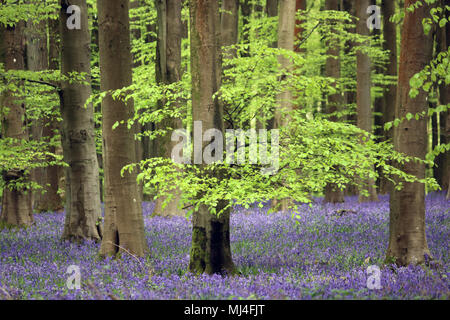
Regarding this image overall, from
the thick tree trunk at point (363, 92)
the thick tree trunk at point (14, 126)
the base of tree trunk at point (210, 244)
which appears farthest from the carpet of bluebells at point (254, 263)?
the thick tree trunk at point (363, 92)

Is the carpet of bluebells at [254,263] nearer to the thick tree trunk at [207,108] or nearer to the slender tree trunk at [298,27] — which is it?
the thick tree trunk at [207,108]

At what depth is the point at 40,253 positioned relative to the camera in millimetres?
10117

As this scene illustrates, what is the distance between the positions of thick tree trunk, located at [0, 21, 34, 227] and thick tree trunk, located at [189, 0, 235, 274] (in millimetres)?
8293

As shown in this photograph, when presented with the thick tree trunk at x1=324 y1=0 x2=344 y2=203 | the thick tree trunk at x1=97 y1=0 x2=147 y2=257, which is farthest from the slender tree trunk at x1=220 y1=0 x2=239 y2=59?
the thick tree trunk at x1=97 y1=0 x2=147 y2=257

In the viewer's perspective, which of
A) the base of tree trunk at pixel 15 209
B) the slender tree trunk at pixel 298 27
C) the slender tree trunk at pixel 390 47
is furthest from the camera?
the slender tree trunk at pixel 390 47

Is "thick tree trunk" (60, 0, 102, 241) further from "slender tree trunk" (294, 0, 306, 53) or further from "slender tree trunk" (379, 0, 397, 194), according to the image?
"slender tree trunk" (379, 0, 397, 194)

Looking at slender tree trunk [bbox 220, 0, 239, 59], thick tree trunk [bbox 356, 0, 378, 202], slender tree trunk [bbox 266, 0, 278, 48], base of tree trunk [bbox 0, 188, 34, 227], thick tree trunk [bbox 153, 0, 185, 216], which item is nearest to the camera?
base of tree trunk [bbox 0, 188, 34, 227]

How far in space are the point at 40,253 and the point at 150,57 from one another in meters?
12.9

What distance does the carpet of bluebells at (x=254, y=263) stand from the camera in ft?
19.2

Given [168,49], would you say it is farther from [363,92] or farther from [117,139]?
[363,92]

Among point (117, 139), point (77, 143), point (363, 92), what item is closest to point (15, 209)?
point (77, 143)

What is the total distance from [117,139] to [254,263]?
3679mm

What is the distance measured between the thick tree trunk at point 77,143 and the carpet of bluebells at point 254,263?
0.75m

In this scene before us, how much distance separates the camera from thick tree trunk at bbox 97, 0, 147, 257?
9.16m
